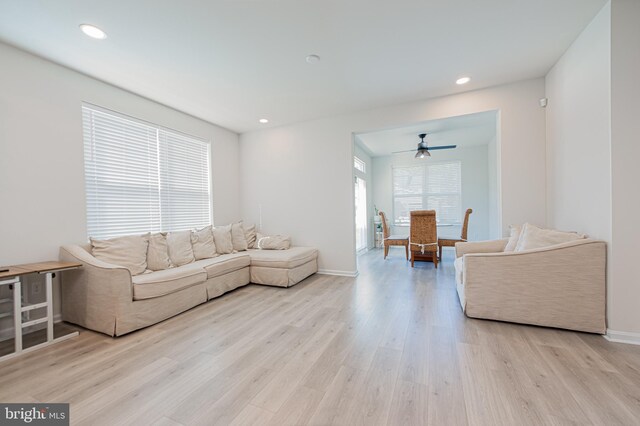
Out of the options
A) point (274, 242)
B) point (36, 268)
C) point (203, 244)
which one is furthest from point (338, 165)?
point (36, 268)

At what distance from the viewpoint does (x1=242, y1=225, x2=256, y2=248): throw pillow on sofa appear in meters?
4.62

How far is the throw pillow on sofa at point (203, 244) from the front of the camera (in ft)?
12.0

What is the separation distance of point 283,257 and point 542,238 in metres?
3.06

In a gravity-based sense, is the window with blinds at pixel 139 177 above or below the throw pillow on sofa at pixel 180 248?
above

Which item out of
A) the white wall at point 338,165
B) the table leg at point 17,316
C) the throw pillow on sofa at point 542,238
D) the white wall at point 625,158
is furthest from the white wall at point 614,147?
the table leg at point 17,316

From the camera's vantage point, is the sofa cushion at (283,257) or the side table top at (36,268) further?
the sofa cushion at (283,257)

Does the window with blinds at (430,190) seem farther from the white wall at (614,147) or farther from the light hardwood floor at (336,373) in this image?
the light hardwood floor at (336,373)

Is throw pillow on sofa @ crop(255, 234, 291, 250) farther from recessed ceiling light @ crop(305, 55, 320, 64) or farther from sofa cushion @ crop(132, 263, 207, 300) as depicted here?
recessed ceiling light @ crop(305, 55, 320, 64)

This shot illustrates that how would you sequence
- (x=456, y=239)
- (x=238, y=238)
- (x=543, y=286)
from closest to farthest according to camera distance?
(x=543, y=286), (x=238, y=238), (x=456, y=239)

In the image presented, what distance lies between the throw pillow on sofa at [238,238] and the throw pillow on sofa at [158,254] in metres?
1.18

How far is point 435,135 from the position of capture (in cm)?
562

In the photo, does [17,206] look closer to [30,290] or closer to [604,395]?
[30,290]

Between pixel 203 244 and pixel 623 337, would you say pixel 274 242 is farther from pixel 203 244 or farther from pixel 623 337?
pixel 623 337

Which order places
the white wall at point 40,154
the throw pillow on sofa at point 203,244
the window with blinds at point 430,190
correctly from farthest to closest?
the window with blinds at point 430,190
the throw pillow on sofa at point 203,244
the white wall at point 40,154
